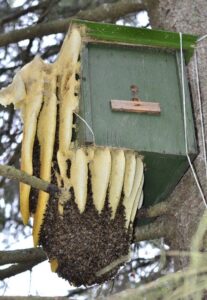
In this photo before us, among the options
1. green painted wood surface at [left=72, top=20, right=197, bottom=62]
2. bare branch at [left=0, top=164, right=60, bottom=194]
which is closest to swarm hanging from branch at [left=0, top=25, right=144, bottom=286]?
bare branch at [left=0, top=164, right=60, bottom=194]

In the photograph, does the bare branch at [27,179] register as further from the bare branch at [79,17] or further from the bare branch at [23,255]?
the bare branch at [79,17]

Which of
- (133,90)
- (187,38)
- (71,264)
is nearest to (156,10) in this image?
(187,38)

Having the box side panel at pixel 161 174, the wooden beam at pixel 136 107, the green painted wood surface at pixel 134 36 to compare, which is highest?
the green painted wood surface at pixel 134 36

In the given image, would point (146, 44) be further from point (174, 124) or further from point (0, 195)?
point (0, 195)

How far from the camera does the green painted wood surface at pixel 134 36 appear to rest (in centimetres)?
272

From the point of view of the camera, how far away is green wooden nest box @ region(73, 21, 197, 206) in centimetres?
256

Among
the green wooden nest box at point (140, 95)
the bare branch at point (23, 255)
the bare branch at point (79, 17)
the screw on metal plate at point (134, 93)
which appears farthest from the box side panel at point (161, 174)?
the bare branch at point (79, 17)

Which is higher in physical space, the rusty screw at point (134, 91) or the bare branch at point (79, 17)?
the bare branch at point (79, 17)

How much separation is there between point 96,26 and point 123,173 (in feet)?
1.94

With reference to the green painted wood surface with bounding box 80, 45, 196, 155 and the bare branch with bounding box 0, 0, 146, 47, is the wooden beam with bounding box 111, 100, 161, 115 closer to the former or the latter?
the green painted wood surface with bounding box 80, 45, 196, 155

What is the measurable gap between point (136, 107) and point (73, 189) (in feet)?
1.25

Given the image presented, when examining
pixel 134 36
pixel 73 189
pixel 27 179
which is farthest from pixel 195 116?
pixel 27 179

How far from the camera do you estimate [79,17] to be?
3395 mm

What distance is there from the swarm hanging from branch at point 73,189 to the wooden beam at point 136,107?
0.49ft
